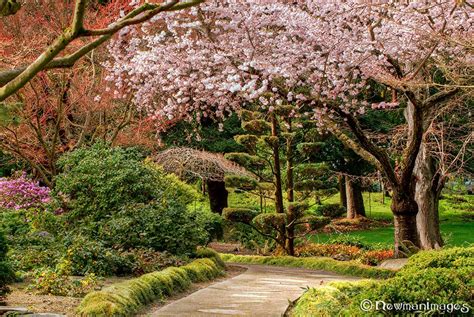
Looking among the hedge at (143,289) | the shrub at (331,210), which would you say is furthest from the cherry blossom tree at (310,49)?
the shrub at (331,210)

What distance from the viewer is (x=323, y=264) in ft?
58.9

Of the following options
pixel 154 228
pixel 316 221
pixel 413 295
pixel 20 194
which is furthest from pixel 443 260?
pixel 20 194

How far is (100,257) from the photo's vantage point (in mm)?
11555

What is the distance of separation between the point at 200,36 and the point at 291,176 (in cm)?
644

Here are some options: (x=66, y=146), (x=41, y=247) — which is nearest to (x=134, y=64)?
(x=41, y=247)

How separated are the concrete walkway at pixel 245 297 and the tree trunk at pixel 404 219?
7.58 feet

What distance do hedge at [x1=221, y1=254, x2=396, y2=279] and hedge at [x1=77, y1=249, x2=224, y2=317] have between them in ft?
11.3

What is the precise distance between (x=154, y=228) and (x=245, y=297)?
3432 millimetres

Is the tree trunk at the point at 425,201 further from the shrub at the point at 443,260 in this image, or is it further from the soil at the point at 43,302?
the soil at the point at 43,302

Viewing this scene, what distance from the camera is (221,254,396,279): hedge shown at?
52.0 feet

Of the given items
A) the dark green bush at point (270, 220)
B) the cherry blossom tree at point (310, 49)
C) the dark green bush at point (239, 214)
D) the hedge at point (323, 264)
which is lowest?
the hedge at point (323, 264)

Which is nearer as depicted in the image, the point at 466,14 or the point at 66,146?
the point at 466,14

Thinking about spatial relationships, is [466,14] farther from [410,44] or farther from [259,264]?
[259,264]

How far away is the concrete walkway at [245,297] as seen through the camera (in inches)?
367
